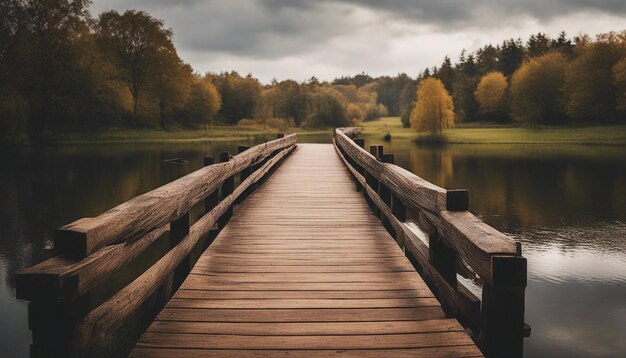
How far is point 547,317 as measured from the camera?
7.46 metres

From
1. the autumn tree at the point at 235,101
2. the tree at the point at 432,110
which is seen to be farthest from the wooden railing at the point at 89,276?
the autumn tree at the point at 235,101

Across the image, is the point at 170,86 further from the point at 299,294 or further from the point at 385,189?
the point at 299,294

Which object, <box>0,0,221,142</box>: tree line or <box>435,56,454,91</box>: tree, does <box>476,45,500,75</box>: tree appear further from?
<box>0,0,221,142</box>: tree line

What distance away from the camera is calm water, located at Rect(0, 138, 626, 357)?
23.6 ft

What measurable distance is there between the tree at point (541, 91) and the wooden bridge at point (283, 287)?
60507 millimetres

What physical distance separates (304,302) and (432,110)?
5078 cm

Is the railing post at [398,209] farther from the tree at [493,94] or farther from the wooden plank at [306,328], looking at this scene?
the tree at [493,94]

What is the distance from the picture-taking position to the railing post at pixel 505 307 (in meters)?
2.43

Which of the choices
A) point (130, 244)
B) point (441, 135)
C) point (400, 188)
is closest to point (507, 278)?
point (130, 244)

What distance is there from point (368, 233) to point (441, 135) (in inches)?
1967

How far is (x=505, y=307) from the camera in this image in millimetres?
2521

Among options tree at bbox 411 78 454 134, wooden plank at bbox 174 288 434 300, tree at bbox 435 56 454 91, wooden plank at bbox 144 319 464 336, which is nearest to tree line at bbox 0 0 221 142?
tree at bbox 411 78 454 134

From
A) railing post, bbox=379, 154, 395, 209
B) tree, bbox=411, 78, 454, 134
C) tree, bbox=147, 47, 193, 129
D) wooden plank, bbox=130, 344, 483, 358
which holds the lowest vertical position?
wooden plank, bbox=130, 344, 483, 358

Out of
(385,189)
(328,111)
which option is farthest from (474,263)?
(328,111)
